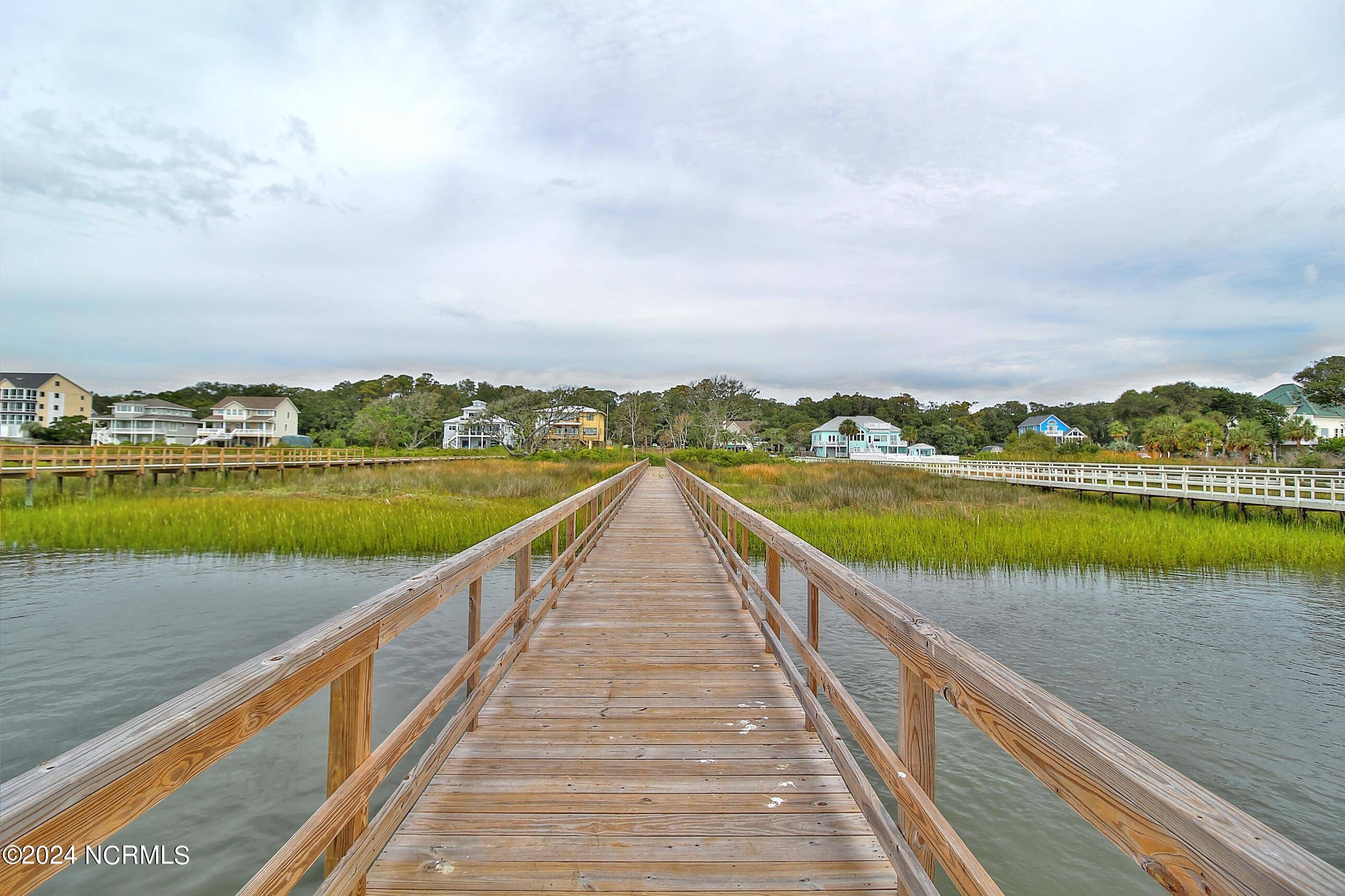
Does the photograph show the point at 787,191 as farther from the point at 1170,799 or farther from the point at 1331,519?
the point at 1170,799

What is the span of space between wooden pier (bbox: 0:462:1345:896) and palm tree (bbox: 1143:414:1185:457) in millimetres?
55560

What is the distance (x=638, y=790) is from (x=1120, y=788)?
209 cm

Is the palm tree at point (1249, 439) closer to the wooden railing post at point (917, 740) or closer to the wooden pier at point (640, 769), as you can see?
the wooden pier at point (640, 769)

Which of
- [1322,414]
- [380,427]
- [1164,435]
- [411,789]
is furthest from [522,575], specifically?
[1322,414]

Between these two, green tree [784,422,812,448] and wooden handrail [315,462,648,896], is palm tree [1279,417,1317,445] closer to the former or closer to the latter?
green tree [784,422,812,448]

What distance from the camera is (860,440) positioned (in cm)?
7594

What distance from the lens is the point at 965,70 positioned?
37.3ft

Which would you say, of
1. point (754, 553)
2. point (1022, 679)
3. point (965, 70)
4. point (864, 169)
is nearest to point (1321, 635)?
point (754, 553)

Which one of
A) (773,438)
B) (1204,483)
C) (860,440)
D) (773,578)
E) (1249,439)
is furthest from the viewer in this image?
(773,438)

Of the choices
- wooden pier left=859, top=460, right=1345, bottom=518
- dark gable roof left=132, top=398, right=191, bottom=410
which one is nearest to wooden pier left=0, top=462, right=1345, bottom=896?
wooden pier left=859, top=460, right=1345, bottom=518

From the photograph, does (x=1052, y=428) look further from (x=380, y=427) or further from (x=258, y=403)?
(x=258, y=403)

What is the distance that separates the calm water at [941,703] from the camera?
12.4 ft

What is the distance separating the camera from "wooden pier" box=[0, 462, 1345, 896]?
3.10ft

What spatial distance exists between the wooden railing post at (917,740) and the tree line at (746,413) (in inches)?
2043
